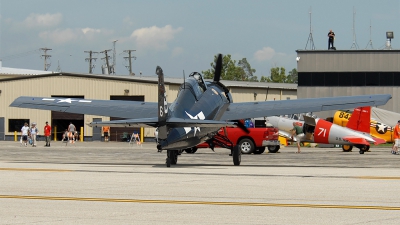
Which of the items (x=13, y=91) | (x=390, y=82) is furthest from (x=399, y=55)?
(x=13, y=91)

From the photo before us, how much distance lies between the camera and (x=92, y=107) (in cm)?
2575

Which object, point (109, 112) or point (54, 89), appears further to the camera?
point (54, 89)

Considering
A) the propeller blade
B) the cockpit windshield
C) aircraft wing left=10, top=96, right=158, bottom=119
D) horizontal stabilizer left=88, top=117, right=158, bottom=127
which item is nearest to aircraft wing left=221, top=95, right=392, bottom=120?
the cockpit windshield

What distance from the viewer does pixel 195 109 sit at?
73.3 ft

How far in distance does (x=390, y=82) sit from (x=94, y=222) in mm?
48641

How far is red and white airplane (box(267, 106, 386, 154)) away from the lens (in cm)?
3556

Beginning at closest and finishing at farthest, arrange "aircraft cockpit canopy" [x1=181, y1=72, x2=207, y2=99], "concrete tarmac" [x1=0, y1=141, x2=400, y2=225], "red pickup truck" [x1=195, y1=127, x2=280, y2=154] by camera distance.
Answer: "concrete tarmac" [x1=0, y1=141, x2=400, y2=225] → "aircraft cockpit canopy" [x1=181, y1=72, x2=207, y2=99] → "red pickup truck" [x1=195, y1=127, x2=280, y2=154]

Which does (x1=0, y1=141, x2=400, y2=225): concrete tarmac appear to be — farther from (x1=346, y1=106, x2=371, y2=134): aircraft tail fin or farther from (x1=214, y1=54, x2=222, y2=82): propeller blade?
(x1=346, y1=106, x2=371, y2=134): aircraft tail fin

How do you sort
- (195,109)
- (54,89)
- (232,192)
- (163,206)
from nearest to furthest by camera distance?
(163,206), (232,192), (195,109), (54,89)

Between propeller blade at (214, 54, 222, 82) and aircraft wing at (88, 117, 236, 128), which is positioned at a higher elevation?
propeller blade at (214, 54, 222, 82)

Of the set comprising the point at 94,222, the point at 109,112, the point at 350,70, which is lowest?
the point at 94,222

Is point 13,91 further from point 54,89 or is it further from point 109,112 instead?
point 109,112

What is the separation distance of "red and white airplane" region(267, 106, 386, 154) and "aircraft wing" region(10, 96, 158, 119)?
532 inches

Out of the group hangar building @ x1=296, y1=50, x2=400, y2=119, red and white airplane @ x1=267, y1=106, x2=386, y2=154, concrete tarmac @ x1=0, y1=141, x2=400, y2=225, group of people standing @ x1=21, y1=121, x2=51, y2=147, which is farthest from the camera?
hangar building @ x1=296, y1=50, x2=400, y2=119
